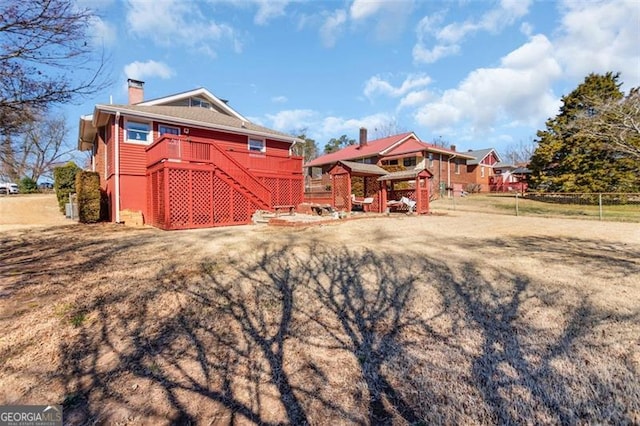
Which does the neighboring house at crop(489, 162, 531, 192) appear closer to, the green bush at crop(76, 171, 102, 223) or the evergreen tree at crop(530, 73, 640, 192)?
the evergreen tree at crop(530, 73, 640, 192)

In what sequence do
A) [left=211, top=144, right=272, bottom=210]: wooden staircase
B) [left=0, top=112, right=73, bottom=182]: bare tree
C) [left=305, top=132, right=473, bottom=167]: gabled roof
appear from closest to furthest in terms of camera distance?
[left=211, top=144, right=272, bottom=210]: wooden staircase
[left=305, top=132, right=473, bottom=167]: gabled roof
[left=0, top=112, right=73, bottom=182]: bare tree

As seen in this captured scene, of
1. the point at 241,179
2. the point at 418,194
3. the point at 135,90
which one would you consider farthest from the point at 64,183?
the point at 418,194

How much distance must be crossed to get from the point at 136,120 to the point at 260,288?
38.6 feet

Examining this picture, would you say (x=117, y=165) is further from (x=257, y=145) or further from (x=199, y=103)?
(x=199, y=103)

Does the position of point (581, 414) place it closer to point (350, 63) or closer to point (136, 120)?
point (136, 120)

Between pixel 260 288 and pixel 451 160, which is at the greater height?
pixel 451 160

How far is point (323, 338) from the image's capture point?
3.02 m

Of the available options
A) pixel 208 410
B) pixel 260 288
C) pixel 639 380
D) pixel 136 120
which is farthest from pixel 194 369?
pixel 136 120

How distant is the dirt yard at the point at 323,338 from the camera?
2111 mm

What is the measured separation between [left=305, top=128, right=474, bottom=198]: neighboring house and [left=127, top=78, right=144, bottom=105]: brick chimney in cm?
1517

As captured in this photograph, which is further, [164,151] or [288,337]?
[164,151]

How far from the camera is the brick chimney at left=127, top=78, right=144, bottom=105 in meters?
17.0

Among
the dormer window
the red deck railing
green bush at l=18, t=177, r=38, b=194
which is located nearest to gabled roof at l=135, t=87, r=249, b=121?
the dormer window

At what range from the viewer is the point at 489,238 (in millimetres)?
8180
